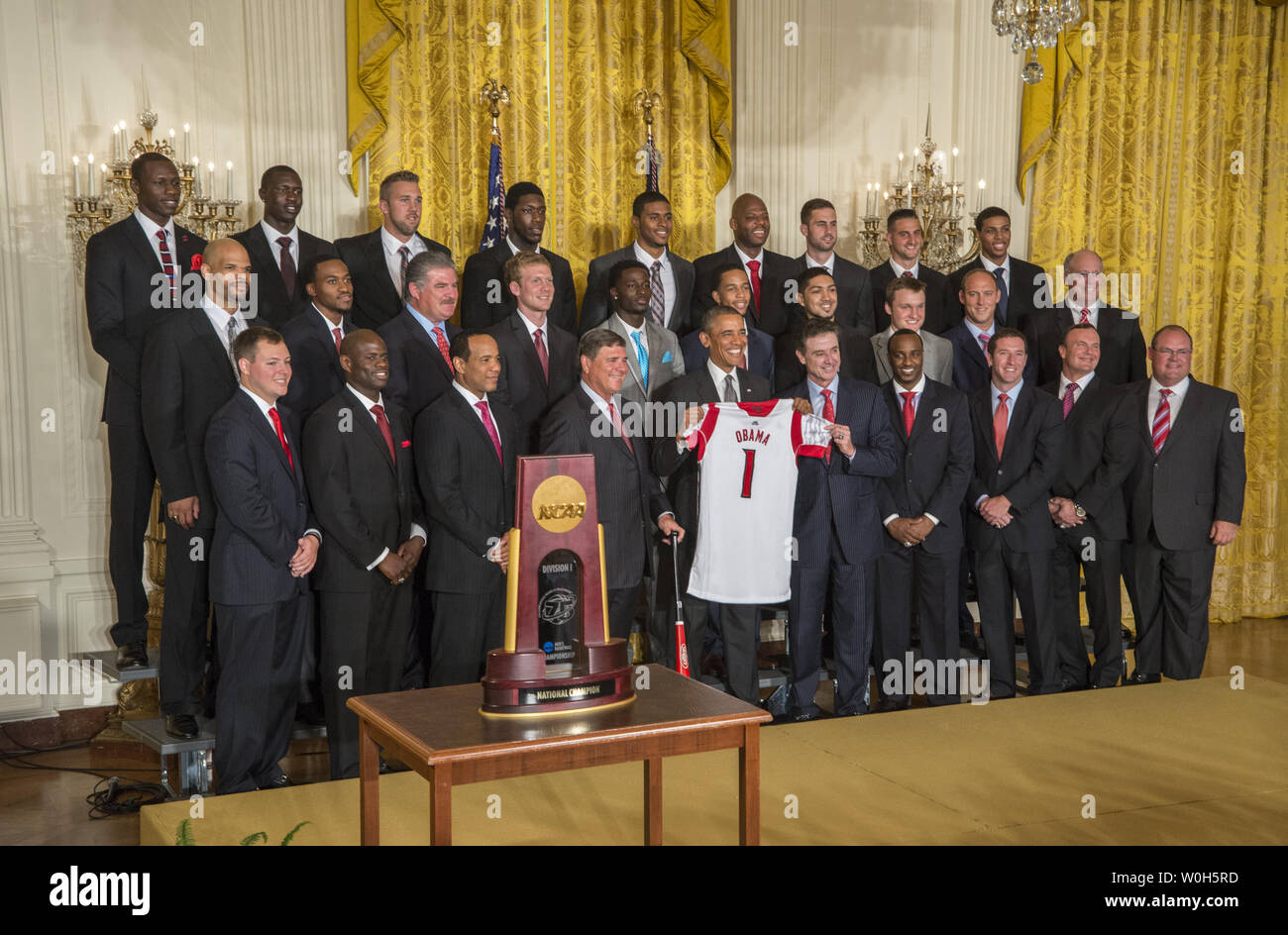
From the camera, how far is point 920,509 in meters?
5.90

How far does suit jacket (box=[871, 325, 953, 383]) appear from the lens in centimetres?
638

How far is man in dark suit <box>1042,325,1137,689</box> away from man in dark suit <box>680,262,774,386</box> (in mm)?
1394

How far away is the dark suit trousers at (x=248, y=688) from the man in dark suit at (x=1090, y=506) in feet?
11.8

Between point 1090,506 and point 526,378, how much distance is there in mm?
2729

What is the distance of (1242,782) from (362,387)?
335 cm

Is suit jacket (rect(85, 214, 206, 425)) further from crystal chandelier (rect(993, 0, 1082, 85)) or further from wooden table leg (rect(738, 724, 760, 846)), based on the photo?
crystal chandelier (rect(993, 0, 1082, 85))

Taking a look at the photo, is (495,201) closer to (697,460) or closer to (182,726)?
(697,460)

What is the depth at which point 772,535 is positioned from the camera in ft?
18.2

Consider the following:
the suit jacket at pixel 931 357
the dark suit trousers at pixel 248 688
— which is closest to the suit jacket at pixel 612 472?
the dark suit trousers at pixel 248 688

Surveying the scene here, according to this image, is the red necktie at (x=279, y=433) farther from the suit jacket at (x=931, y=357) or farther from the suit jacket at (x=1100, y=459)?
the suit jacket at (x=1100, y=459)

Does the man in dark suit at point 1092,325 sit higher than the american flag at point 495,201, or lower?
lower

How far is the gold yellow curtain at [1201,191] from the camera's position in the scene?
8.88 meters

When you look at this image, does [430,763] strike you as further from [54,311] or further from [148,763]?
[54,311]

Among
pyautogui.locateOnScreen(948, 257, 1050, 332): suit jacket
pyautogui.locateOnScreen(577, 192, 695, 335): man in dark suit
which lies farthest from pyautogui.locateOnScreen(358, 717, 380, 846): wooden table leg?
pyautogui.locateOnScreen(948, 257, 1050, 332): suit jacket
